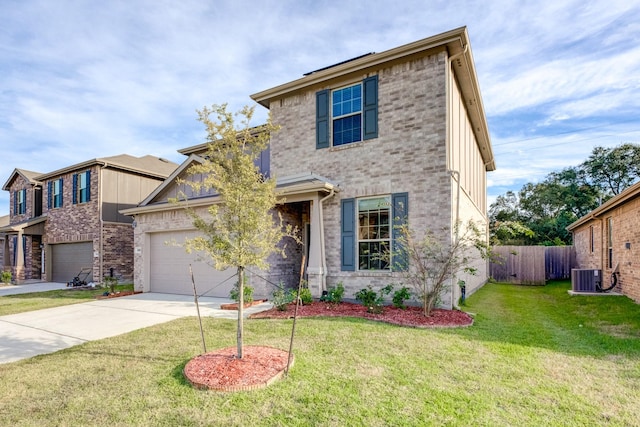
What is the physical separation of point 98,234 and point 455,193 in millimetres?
16785

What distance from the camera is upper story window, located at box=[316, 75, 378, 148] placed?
9430mm

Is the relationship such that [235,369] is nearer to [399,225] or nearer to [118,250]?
[399,225]

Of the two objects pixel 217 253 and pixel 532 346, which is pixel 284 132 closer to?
pixel 217 253

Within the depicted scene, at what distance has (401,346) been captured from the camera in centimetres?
548

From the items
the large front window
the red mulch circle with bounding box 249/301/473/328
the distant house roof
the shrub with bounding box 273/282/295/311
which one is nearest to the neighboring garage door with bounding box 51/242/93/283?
the shrub with bounding box 273/282/295/311

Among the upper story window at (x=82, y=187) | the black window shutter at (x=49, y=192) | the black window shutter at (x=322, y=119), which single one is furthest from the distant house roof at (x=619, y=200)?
the black window shutter at (x=49, y=192)

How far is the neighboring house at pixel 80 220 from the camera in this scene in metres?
17.3

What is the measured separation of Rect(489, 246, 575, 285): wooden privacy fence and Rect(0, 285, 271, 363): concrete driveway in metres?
13.5

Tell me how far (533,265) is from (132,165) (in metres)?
21.4

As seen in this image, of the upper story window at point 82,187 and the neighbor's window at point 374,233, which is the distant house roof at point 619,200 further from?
the upper story window at point 82,187

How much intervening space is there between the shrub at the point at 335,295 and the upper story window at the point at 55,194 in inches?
724

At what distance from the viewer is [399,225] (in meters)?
8.69

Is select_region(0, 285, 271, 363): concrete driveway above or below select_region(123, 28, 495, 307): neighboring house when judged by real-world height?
below

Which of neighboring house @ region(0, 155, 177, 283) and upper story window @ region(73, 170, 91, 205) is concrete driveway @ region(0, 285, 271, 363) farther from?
upper story window @ region(73, 170, 91, 205)
